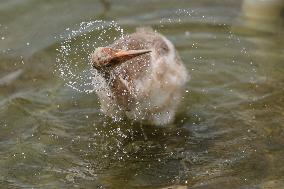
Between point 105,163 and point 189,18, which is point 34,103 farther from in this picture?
point 189,18

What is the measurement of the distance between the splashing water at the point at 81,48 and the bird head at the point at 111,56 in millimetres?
1691

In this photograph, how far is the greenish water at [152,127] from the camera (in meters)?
5.49

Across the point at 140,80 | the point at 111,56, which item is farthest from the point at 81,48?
the point at 111,56

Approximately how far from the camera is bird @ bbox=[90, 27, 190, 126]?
5441 millimetres

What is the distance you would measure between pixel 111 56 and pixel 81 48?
2.55 meters

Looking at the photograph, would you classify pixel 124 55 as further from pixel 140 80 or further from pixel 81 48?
pixel 81 48

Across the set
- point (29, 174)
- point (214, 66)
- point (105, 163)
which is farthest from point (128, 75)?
point (214, 66)

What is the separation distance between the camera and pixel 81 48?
7.74 metres

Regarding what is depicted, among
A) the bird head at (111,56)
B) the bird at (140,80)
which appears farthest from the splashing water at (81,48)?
the bird head at (111,56)

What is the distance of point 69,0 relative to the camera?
8648 mm

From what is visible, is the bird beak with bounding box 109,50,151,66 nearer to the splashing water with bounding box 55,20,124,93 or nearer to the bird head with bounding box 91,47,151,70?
the bird head with bounding box 91,47,151,70

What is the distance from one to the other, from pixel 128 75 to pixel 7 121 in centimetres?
149

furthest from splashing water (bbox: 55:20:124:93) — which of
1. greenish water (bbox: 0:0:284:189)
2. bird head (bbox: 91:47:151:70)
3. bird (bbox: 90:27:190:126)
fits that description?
bird head (bbox: 91:47:151:70)

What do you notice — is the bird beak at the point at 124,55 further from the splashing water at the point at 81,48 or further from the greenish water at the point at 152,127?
the splashing water at the point at 81,48
